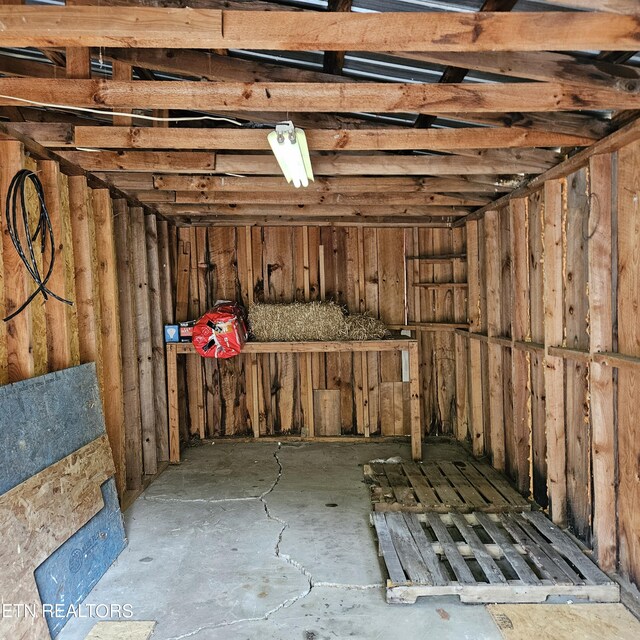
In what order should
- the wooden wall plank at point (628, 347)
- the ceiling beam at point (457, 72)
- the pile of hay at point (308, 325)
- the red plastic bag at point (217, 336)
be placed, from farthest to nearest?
the pile of hay at point (308, 325) < the red plastic bag at point (217, 336) < the wooden wall plank at point (628, 347) < the ceiling beam at point (457, 72)

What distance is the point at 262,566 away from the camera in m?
3.40

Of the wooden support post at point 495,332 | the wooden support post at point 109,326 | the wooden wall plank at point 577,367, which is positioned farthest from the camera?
the wooden support post at point 495,332

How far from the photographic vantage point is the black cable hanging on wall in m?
2.96

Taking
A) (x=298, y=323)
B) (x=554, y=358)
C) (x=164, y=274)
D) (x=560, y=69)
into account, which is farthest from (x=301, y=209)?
(x=560, y=69)

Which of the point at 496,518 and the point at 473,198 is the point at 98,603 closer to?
the point at 496,518

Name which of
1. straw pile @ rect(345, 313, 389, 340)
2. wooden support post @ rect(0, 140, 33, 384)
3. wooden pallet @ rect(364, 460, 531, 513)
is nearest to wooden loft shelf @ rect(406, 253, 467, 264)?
straw pile @ rect(345, 313, 389, 340)

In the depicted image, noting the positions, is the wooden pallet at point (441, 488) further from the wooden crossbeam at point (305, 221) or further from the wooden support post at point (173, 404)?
the wooden crossbeam at point (305, 221)

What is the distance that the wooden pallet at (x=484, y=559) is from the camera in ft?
9.62

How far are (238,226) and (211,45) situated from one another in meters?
4.42

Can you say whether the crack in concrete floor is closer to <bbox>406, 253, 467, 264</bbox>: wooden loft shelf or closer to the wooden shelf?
the wooden shelf

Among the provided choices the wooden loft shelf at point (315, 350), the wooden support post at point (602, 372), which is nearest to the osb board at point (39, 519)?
the wooden loft shelf at point (315, 350)

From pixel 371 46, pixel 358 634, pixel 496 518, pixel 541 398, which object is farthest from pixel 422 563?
pixel 371 46

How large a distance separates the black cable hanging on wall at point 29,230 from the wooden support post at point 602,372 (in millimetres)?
3437

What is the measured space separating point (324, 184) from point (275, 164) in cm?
75
